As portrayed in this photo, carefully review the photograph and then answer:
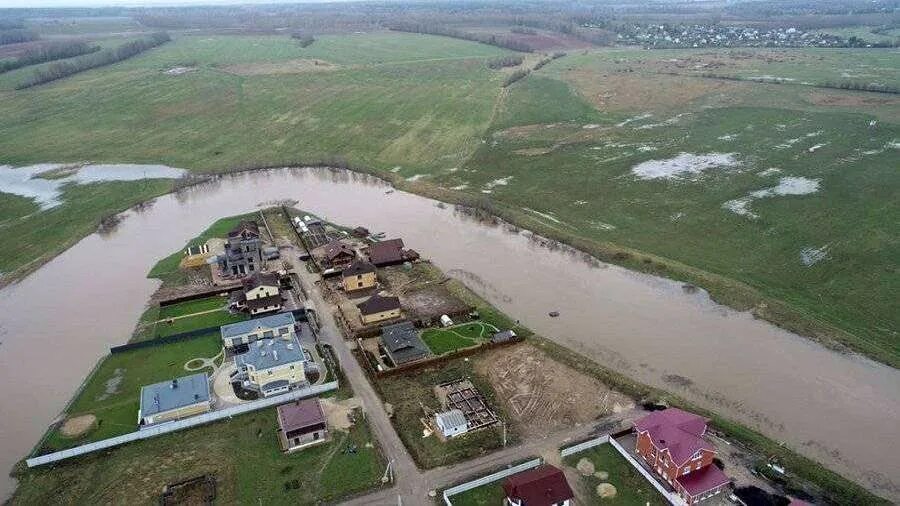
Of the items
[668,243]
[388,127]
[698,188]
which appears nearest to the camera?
[668,243]

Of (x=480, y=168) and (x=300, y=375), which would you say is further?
(x=480, y=168)

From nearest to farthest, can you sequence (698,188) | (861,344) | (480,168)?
(861,344)
(698,188)
(480,168)

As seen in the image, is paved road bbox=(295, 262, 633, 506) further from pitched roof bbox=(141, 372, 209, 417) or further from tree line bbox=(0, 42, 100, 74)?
tree line bbox=(0, 42, 100, 74)

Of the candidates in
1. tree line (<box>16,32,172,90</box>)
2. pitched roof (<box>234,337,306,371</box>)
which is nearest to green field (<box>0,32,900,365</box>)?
tree line (<box>16,32,172,90</box>)

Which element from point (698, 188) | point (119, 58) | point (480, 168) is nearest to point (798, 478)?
point (698, 188)

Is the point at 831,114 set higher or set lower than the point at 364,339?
higher

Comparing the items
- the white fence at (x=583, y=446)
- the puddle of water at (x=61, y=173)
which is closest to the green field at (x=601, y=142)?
the puddle of water at (x=61, y=173)

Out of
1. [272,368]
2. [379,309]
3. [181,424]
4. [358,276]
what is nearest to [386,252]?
[358,276]

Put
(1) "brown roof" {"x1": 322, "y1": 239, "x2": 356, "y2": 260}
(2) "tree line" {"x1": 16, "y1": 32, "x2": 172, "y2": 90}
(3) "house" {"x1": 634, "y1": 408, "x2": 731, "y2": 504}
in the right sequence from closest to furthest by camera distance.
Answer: (3) "house" {"x1": 634, "y1": 408, "x2": 731, "y2": 504} < (1) "brown roof" {"x1": 322, "y1": 239, "x2": 356, "y2": 260} < (2) "tree line" {"x1": 16, "y1": 32, "x2": 172, "y2": 90}

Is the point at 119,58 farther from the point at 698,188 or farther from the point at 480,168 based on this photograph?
the point at 698,188
